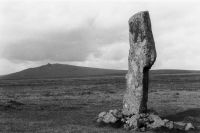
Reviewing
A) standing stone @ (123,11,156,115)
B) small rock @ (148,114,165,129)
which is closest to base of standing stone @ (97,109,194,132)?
small rock @ (148,114,165,129)

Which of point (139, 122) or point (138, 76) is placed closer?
point (139, 122)

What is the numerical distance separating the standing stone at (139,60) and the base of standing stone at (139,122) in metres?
1.05

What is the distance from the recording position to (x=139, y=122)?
23.2 meters

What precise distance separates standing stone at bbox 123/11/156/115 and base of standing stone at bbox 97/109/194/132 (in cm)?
105

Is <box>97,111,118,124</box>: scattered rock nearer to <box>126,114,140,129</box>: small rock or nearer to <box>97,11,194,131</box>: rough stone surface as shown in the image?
<box>97,11,194,131</box>: rough stone surface

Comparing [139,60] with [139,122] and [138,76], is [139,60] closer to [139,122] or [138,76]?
[138,76]

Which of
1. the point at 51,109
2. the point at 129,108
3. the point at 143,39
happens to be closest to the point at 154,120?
the point at 129,108

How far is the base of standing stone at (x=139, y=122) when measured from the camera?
22.7 metres

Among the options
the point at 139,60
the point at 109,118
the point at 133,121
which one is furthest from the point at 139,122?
the point at 139,60

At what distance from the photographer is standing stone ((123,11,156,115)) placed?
2456 cm

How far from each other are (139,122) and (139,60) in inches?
164

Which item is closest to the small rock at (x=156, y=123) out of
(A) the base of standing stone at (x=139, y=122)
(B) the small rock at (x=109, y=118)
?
(A) the base of standing stone at (x=139, y=122)

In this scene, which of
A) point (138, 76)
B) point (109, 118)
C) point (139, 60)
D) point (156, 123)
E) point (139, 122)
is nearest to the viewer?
point (156, 123)

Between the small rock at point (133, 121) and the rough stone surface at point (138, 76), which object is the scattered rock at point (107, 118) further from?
the small rock at point (133, 121)
